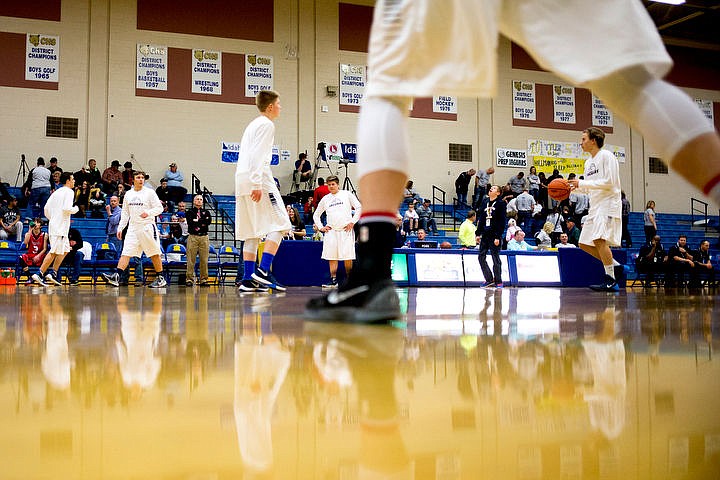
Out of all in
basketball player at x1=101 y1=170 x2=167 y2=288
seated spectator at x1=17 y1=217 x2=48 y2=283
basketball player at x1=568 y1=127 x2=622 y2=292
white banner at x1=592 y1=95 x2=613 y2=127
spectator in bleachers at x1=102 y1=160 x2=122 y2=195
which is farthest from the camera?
white banner at x1=592 y1=95 x2=613 y2=127

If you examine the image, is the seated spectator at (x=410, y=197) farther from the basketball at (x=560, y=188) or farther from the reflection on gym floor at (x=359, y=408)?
the reflection on gym floor at (x=359, y=408)

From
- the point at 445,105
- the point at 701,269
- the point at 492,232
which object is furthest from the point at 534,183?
the point at 492,232

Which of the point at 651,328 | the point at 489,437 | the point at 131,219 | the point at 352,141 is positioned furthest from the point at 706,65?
the point at 489,437

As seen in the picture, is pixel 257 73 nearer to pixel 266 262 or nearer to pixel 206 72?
pixel 206 72

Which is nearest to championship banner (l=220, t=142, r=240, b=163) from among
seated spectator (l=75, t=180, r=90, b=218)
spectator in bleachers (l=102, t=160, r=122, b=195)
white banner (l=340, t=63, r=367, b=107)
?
spectator in bleachers (l=102, t=160, r=122, b=195)

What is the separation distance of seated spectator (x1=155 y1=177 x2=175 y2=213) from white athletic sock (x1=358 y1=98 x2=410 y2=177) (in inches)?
586

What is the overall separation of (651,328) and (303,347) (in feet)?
3.94

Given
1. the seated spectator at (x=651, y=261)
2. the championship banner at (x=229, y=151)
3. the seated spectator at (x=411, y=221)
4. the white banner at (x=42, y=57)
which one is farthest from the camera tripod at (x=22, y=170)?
the seated spectator at (x=651, y=261)

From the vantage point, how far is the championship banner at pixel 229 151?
725 inches

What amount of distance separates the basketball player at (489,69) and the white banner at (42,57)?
17.8 m

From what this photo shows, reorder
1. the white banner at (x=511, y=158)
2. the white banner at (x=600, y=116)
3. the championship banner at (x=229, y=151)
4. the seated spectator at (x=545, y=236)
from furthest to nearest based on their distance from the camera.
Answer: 1. the white banner at (x=600, y=116)
2. the white banner at (x=511, y=158)
3. the championship banner at (x=229, y=151)
4. the seated spectator at (x=545, y=236)

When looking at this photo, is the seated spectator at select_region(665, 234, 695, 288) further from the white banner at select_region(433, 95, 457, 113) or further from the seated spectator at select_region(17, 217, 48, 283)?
the seated spectator at select_region(17, 217, 48, 283)

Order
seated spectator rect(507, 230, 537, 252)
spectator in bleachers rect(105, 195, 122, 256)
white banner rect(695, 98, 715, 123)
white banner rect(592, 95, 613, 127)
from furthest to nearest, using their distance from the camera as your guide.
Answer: white banner rect(695, 98, 715, 123) < white banner rect(592, 95, 613, 127) < seated spectator rect(507, 230, 537, 252) < spectator in bleachers rect(105, 195, 122, 256)

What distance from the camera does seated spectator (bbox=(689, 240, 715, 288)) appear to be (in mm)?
14602
